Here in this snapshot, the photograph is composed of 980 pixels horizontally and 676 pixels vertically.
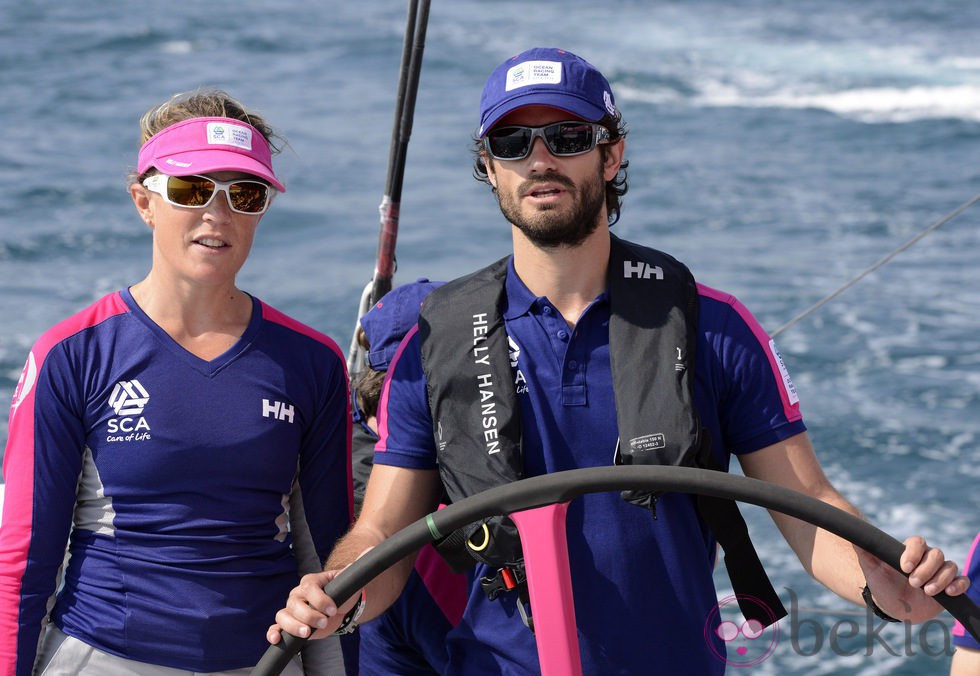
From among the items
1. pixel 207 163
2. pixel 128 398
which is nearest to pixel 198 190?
pixel 207 163

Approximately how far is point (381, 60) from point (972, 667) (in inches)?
554

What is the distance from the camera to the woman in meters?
1.89

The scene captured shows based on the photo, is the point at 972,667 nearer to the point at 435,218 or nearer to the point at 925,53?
the point at 435,218

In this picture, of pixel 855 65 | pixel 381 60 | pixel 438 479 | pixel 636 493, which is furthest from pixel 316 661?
pixel 855 65

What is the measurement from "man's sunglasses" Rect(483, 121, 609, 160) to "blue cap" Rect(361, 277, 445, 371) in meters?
0.48

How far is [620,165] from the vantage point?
6.72 feet

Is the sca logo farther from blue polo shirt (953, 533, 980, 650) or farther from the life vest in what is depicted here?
blue polo shirt (953, 533, 980, 650)

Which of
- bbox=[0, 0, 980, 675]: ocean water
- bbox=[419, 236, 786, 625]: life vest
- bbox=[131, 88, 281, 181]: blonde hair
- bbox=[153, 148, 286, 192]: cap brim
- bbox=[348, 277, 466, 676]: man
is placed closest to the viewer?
bbox=[419, 236, 786, 625]: life vest

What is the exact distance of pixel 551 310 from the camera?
1.93 meters

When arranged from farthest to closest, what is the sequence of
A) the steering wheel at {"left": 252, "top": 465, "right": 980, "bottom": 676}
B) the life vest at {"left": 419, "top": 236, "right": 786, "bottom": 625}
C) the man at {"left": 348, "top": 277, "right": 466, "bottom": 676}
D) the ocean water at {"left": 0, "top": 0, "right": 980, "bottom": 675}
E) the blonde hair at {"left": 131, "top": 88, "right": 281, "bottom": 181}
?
the ocean water at {"left": 0, "top": 0, "right": 980, "bottom": 675} → the man at {"left": 348, "top": 277, "right": 466, "bottom": 676} → the blonde hair at {"left": 131, "top": 88, "right": 281, "bottom": 181} → the life vest at {"left": 419, "top": 236, "right": 786, "bottom": 625} → the steering wheel at {"left": 252, "top": 465, "right": 980, "bottom": 676}

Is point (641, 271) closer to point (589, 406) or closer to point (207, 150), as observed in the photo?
point (589, 406)

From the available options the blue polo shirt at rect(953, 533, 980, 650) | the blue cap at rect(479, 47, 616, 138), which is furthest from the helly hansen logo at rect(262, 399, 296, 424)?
the blue polo shirt at rect(953, 533, 980, 650)

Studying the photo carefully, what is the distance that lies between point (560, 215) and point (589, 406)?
0.27 metres

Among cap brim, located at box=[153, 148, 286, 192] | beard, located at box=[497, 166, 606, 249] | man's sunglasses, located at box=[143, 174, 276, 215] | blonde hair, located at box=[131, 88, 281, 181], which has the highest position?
blonde hair, located at box=[131, 88, 281, 181]
